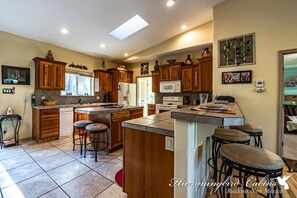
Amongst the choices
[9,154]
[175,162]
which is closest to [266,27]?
[175,162]

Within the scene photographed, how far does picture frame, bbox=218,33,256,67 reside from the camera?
3.23 meters

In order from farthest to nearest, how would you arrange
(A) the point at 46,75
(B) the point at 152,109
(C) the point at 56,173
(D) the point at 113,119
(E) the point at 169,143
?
(B) the point at 152,109
(A) the point at 46,75
(D) the point at 113,119
(C) the point at 56,173
(E) the point at 169,143

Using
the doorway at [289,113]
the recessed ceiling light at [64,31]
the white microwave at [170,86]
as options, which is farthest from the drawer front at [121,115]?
the doorway at [289,113]

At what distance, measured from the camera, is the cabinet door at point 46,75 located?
407cm

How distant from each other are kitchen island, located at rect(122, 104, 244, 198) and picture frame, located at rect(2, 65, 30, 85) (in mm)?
3957

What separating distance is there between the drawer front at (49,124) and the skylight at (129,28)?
3.02 m

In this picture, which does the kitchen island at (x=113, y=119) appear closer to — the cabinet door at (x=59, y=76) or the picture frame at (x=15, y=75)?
the cabinet door at (x=59, y=76)

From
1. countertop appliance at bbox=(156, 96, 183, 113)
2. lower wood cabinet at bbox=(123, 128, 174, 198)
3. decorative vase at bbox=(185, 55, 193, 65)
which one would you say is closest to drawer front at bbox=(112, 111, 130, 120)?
lower wood cabinet at bbox=(123, 128, 174, 198)

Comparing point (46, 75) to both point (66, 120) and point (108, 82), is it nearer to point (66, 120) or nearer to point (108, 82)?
point (66, 120)

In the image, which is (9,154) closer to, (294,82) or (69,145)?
(69,145)

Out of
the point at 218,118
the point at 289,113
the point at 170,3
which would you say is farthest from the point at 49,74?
the point at 289,113

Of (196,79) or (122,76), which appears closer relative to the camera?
(196,79)

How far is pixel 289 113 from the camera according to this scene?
575cm

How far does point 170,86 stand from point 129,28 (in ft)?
7.65
